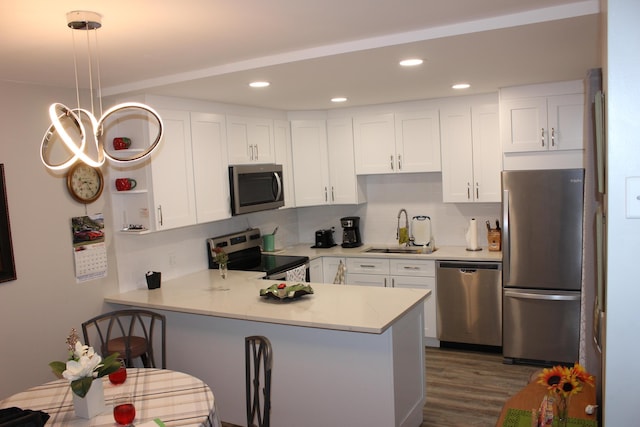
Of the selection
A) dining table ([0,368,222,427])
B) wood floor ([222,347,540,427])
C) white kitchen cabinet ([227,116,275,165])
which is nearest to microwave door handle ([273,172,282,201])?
white kitchen cabinet ([227,116,275,165])

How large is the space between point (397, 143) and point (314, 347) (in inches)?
103

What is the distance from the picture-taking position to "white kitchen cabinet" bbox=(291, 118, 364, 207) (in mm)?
5453

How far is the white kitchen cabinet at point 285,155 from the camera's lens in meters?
5.21

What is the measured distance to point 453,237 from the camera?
5422mm

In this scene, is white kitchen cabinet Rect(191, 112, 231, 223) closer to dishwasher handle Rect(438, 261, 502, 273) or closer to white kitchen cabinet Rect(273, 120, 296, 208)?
white kitchen cabinet Rect(273, 120, 296, 208)

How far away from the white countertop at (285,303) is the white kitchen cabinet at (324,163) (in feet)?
5.08

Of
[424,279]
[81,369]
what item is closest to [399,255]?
[424,279]

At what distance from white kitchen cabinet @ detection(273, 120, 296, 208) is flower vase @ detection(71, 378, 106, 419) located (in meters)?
3.23

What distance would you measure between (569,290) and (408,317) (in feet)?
5.63

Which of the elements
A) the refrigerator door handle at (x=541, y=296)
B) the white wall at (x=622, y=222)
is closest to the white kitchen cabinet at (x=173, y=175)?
the refrigerator door handle at (x=541, y=296)

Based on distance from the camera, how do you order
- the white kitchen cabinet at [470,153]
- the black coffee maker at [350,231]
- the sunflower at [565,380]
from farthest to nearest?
the black coffee maker at [350,231] → the white kitchen cabinet at [470,153] → the sunflower at [565,380]

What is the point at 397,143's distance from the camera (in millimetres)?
5230

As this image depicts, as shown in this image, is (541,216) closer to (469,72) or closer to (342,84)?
(469,72)

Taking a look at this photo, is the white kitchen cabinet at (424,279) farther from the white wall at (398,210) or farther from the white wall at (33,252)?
the white wall at (33,252)
